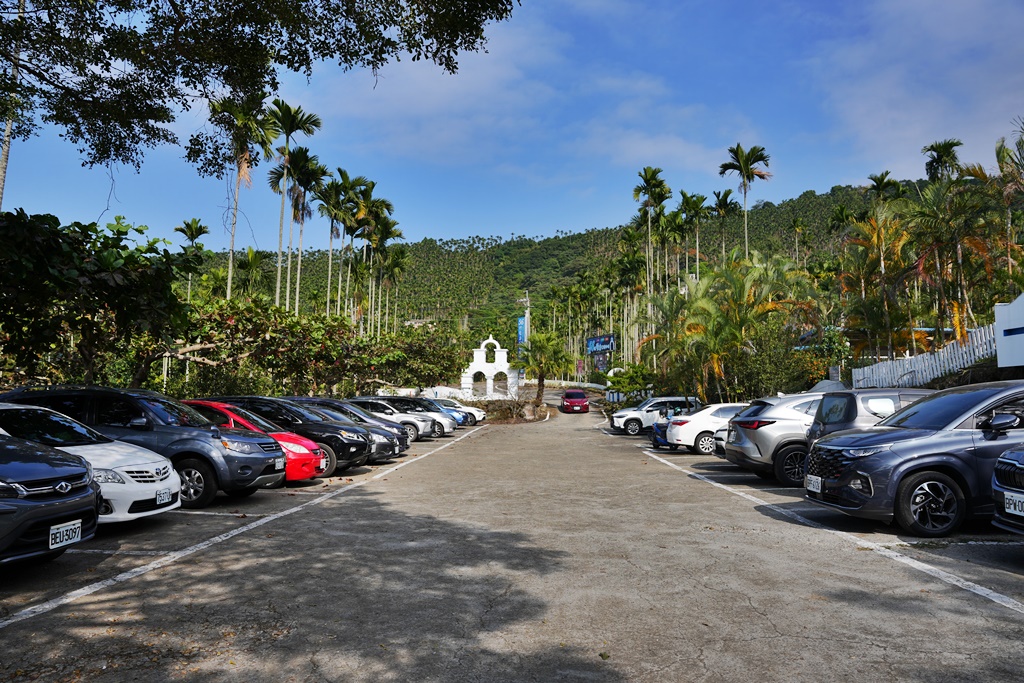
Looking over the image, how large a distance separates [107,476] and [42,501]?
6.32 ft

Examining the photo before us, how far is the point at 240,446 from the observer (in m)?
10.1

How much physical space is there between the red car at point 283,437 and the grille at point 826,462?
26.3ft

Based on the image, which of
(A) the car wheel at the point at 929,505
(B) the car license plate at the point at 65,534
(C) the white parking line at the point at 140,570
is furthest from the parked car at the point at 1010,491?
(B) the car license plate at the point at 65,534

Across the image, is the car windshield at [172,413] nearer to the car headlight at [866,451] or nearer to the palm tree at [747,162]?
the car headlight at [866,451]

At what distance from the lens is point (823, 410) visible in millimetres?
11000

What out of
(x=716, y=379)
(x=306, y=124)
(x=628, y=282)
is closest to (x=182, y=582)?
(x=716, y=379)

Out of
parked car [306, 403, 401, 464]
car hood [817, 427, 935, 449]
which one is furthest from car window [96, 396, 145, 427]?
car hood [817, 427, 935, 449]

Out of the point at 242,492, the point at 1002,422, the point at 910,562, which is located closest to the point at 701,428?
the point at 1002,422

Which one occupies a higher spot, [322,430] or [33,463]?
[33,463]

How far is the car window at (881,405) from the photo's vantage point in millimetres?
10352

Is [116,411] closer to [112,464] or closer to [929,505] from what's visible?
[112,464]

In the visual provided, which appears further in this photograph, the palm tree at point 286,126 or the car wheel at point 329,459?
the palm tree at point 286,126

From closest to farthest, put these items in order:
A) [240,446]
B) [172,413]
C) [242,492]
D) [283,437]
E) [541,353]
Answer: [240,446] → [172,413] → [242,492] → [283,437] → [541,353]

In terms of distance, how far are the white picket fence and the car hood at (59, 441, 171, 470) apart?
1445cm
